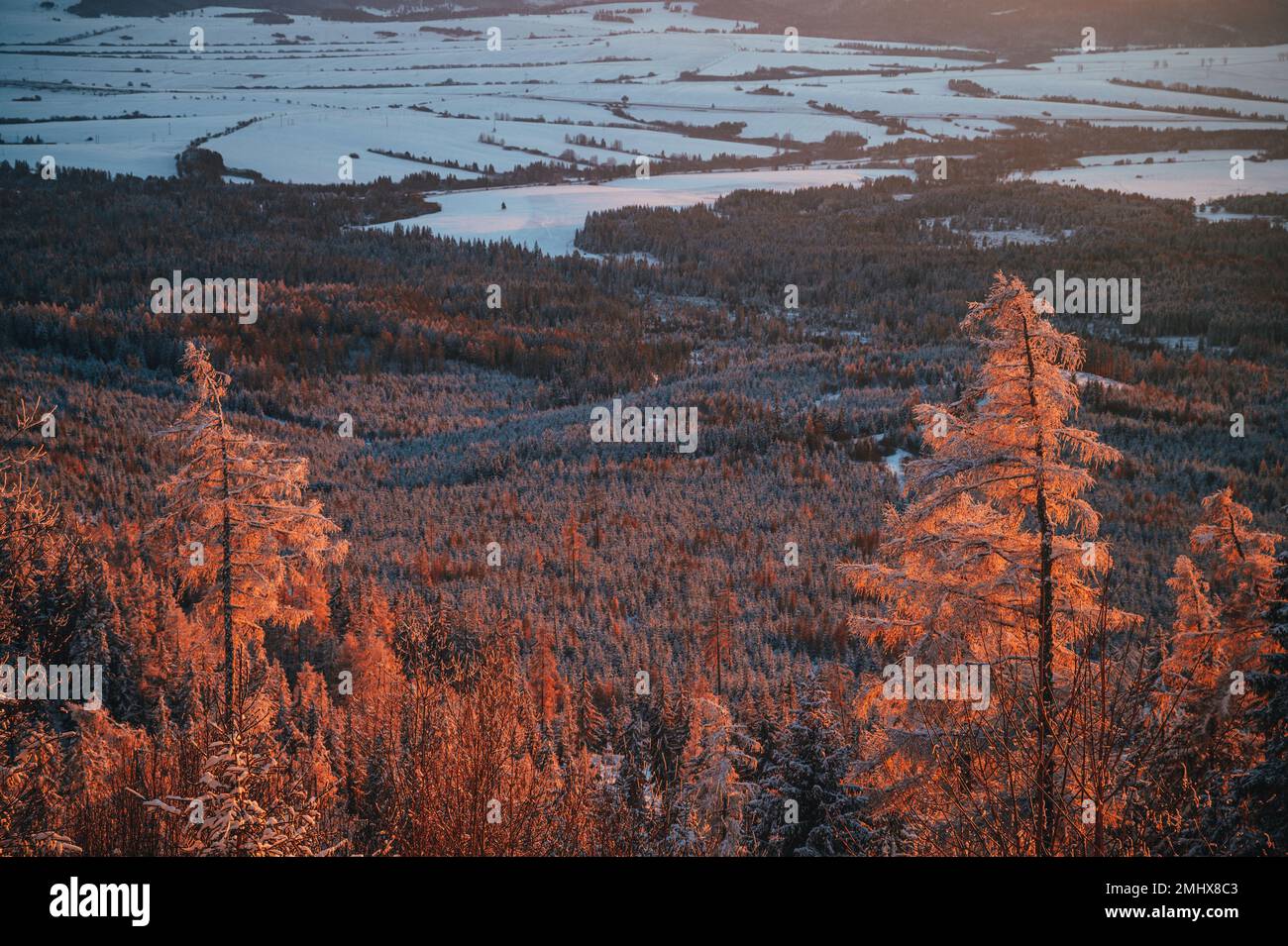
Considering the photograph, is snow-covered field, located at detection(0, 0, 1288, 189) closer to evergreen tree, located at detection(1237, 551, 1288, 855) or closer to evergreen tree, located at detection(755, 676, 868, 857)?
evergreen tree, located at detection(1237, 551, 1288, 855)

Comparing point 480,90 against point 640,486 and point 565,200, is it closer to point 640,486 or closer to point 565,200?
point 565,200

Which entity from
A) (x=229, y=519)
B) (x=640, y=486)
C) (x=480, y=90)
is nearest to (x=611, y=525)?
(x=640, y=486)

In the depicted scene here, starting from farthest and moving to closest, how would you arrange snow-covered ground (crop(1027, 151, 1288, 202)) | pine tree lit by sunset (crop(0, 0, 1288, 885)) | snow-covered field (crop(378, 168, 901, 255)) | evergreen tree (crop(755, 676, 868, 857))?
snow-covered field (crop(378, 168, 901, 255))
snow-covered ground (crop(1027, 151, 1288, 202))
evergreen tree (crop(755, 676, 868, 857))
pine tree lit by sunset (crop(0, 0, 1288, 885))

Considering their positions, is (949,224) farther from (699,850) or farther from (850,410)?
(699,850)

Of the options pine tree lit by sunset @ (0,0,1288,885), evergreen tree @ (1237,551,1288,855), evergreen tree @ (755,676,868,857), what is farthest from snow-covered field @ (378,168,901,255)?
evergreen tree @ (1237,551,1288,855)
